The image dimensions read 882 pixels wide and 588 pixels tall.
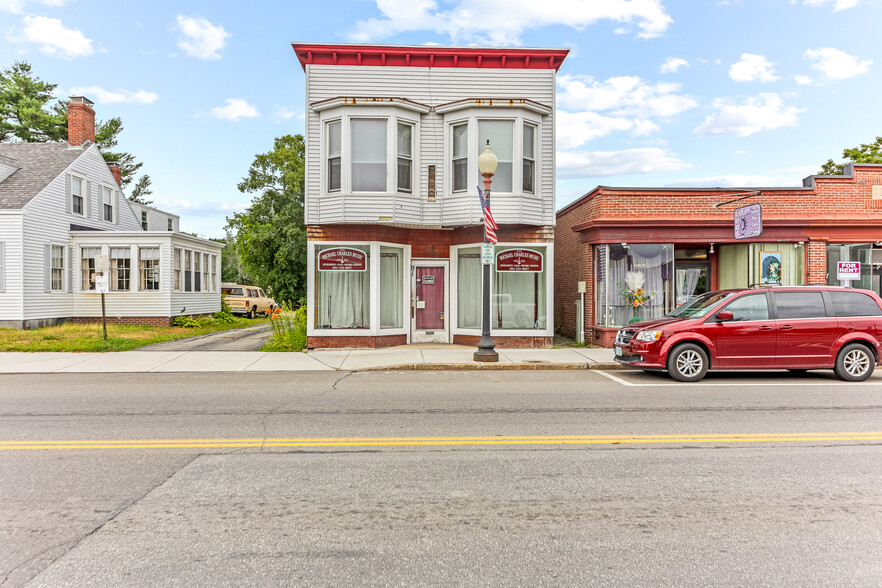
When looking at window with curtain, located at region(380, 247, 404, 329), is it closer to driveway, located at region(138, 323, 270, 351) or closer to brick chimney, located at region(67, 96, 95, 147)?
driveway, located at region(138, 323, 270, 351)

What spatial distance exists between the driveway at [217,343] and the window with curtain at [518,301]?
685 cm

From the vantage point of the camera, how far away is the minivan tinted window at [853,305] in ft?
34.8

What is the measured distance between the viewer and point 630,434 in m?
6.37

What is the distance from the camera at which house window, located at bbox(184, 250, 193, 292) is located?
80.2ft

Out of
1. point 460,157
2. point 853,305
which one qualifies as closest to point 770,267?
point 853,305

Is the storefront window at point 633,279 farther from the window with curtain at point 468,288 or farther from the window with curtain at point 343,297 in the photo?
the window with curtain at point 343,297

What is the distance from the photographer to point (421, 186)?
50.6 ft

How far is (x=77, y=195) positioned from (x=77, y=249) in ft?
9.13

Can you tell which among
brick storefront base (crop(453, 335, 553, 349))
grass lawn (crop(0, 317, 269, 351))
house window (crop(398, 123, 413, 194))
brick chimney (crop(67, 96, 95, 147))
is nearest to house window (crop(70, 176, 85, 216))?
brick chimney (crop(67, 96, 95, 147))

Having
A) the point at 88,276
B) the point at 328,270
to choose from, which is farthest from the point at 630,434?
the point at 88,276

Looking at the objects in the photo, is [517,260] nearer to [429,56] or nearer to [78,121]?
[429,56]

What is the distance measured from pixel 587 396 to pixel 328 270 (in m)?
8.60

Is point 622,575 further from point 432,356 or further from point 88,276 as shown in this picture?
point 88,276

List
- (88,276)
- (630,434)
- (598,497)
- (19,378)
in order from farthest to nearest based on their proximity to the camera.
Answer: (88,276), (19,378), (630,434), (598,497)
